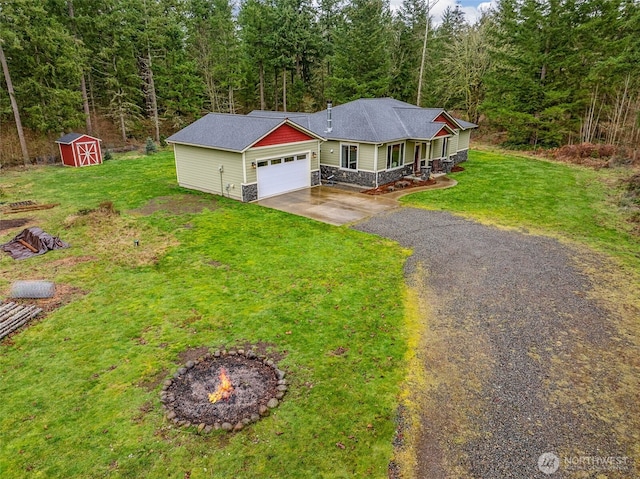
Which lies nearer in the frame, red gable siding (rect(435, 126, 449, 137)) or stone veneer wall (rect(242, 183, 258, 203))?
stone veneer wall (rect(242, 183, 258, 203))

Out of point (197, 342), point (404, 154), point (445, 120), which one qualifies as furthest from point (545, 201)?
point (197, 342)

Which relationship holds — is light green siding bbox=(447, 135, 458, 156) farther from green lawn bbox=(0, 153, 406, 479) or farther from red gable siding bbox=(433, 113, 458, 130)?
green lawn bbox=(0, 153, 406, 479)

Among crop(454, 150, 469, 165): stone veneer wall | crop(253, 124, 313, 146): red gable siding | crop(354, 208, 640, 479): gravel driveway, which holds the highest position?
crop(253, 124, 313, 146): red gable siding

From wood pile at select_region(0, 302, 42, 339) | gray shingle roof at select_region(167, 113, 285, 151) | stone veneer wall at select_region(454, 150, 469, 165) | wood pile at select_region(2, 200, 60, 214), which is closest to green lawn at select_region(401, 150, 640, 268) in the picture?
stone veneer wall at select_region(454, 150, 469, 165)

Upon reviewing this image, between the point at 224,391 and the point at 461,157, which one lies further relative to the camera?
the point at 461,157

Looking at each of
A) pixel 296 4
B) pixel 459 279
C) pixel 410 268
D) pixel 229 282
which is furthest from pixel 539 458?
pixel 296 4

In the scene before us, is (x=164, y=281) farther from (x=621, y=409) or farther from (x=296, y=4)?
(x=296, y=4)

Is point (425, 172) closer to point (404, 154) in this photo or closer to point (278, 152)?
point (404, 154)
